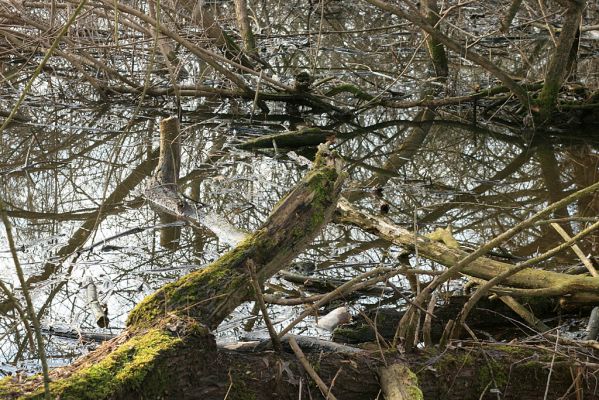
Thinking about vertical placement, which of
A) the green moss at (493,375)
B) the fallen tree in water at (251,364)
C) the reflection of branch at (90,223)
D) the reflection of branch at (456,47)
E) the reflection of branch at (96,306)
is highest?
the reflection of branch at (456,47)

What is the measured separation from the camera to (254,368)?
10.3 ft

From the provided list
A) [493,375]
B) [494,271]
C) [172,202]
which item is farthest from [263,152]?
[493,375]

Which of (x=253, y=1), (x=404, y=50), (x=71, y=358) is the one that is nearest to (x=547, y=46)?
(x=404, y=50)

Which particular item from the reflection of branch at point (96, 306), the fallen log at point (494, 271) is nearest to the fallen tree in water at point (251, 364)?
the fallen log at point (494, 271)

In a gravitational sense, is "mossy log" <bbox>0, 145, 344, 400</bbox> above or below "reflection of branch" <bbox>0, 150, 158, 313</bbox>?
below

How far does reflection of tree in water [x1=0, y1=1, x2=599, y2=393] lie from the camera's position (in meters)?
5.61

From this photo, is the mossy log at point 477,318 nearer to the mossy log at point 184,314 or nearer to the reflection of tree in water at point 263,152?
the reflection of tree in water at point 263,152

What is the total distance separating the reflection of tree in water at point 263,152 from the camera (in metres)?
5.61

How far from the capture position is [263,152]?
29.4ft

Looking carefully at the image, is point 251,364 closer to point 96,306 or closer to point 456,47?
point 96,306

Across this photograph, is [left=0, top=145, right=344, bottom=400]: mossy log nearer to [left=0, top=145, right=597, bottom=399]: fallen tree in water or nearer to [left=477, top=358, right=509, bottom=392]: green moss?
[left=0, top=145, right=597, bottom=399]: fallen tree in water

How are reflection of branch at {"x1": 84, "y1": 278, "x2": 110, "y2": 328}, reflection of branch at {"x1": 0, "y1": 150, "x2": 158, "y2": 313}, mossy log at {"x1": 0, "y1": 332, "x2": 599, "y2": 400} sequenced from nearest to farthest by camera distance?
mossy log at {"x1": 0, "y1": 332, "x2": 599, "y2": 400} → reflection of branch at {"x1": 84, "y1": 278, "x2": 110, "y2": 328} → reflection of branch at {"x1": 0, "y1": 150, "x2": 158, "y2": 313}

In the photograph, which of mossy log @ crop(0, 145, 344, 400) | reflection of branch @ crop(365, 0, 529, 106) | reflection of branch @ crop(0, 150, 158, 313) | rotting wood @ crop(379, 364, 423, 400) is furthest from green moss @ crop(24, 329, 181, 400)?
reflection of branch @ crop(365, 0, 529, 106)

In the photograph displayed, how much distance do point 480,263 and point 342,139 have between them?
4.99 m
